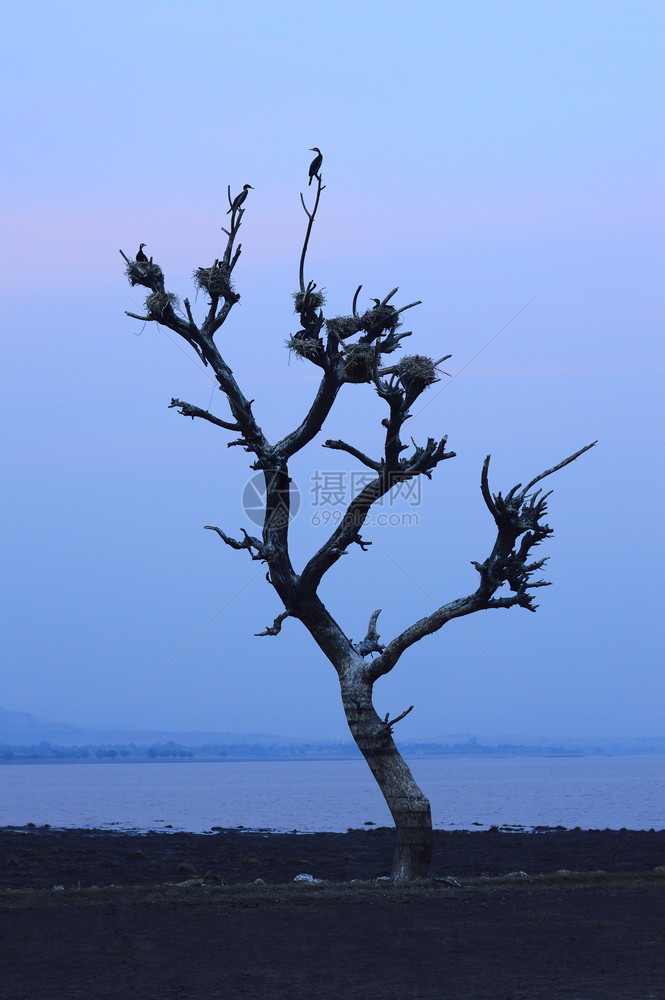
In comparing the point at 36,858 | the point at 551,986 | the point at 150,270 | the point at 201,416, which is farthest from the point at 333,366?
the point at 36,858

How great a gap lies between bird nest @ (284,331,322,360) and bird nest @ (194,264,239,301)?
1.73 m

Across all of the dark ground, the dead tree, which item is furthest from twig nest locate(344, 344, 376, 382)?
the dark ground

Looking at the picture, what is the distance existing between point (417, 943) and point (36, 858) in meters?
16.1

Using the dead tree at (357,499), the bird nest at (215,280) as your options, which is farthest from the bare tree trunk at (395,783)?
the bird nest at (215,280)

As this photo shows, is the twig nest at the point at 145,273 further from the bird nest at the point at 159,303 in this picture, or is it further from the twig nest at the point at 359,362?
the twig nest at the point at 359,362

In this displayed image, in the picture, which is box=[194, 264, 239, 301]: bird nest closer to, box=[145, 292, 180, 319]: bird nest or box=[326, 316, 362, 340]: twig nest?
box=[145, 292, 180, 319]: bird nest

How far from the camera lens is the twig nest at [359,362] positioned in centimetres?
1722

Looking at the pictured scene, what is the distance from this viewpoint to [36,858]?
25750 millimetres

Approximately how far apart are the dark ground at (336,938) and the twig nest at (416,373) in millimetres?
7399

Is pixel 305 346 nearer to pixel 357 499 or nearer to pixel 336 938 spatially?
pixel 357 499

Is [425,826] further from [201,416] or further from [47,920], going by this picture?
[201,416]

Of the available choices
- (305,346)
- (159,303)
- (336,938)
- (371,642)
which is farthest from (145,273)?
(336,938)

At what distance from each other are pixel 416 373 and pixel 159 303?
4.58 m

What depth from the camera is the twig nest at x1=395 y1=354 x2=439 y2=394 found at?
55.3 ft
